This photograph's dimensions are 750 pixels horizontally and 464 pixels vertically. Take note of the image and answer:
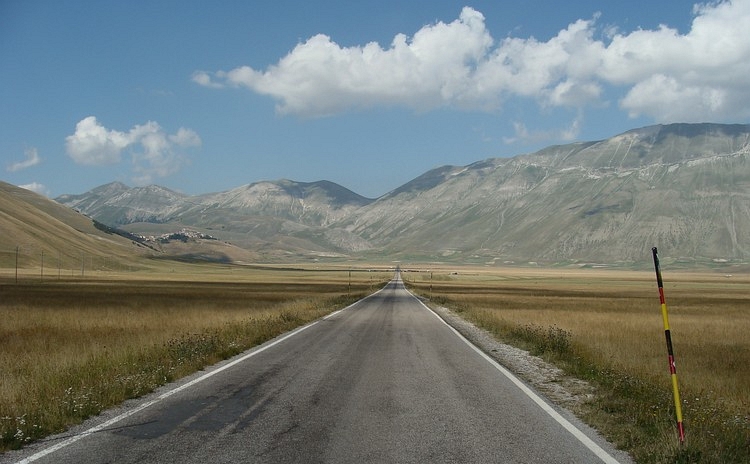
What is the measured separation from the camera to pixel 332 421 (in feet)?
32.3

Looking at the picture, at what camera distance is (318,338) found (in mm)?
22953

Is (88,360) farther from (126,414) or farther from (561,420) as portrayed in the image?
(561,420)

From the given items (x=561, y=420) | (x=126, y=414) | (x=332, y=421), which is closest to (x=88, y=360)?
(x=126, y=414)

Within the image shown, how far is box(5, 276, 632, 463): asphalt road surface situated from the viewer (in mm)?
8094

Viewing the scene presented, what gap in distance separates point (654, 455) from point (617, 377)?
6.40m

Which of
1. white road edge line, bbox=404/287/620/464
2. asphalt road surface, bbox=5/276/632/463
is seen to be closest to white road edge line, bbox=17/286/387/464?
asphalt road surface, bbox=5/276/632/463

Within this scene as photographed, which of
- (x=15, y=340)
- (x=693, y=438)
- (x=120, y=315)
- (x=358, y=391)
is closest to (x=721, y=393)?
(x=693, y=438)

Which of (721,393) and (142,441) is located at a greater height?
(142,441)

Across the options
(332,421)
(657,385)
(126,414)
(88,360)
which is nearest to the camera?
(332,421)

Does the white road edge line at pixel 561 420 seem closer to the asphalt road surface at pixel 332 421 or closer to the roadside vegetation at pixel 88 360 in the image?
the asphalt road surface at pixel 332 421

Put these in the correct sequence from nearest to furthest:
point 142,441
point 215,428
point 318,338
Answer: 1. point 142,441
2. point 215,428
3. point 318,338

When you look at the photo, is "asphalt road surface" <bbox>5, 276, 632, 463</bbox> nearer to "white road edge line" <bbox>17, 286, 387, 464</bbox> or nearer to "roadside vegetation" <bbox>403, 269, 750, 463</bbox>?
"white road edge line" <bbox>17, 286, 387, 464</bbox>

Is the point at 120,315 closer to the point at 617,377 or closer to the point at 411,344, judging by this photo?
the point at 411,344

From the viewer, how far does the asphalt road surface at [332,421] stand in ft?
26.6
